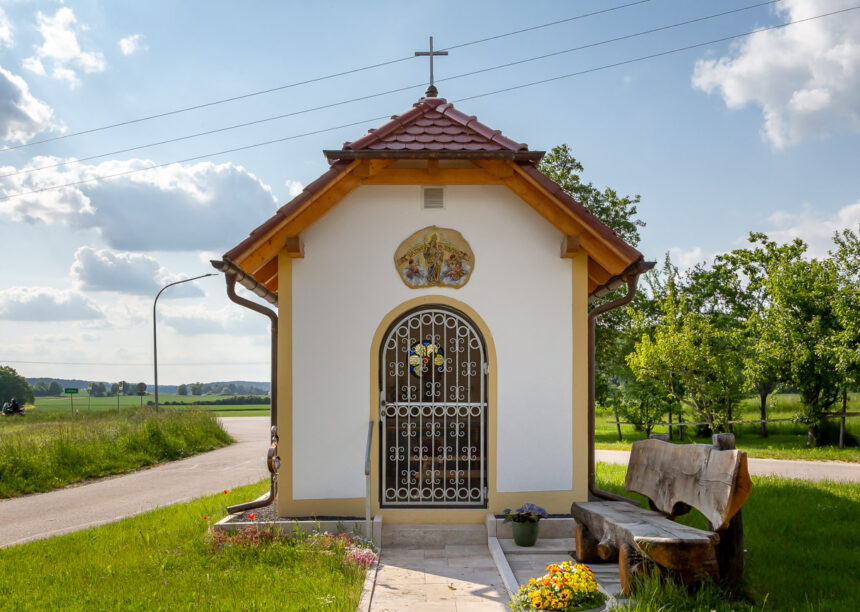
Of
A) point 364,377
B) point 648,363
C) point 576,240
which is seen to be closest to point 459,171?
point 576,240

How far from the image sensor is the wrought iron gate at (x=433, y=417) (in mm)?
8000

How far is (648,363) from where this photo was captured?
82.0 feet

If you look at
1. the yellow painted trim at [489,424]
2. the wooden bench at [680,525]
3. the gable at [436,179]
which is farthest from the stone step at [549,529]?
the gable at [436,179]

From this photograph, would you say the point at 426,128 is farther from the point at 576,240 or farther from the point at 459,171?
the point at 576,240

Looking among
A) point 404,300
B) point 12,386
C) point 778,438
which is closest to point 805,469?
point 404,300

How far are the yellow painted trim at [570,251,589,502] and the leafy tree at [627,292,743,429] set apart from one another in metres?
17.6

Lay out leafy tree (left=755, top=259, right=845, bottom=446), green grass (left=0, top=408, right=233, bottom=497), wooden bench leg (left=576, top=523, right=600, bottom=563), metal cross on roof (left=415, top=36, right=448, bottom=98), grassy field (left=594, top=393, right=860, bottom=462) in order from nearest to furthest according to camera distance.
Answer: wooden bench leg (left=576, top=523, right=600, bottom=563) < metal cross on roof (left=415, top=36, right=448, bottom=98) < green grass (left=0, top=408, right=233, bottom=497) < grassy field (left=594, top=393, right=860, bottom=462) < leafy tree (left=755, top=259, right=845, bottom=446)

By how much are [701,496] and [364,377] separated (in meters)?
3.92

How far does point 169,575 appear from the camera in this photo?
6.18 m

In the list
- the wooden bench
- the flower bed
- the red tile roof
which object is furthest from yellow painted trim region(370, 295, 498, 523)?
the flower bed

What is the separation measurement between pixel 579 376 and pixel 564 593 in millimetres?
3526

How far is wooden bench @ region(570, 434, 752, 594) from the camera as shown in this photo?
15.8 feet

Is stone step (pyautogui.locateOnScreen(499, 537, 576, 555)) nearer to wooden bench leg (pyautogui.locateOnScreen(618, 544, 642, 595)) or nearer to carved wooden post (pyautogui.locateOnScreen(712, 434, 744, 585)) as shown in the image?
wooden bench leg (pyautogui.locateOnScreen(618, 544, 642, 595))

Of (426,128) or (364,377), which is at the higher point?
(426,128)
